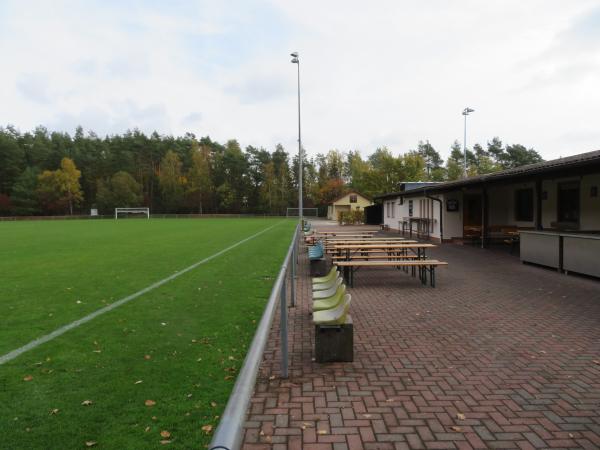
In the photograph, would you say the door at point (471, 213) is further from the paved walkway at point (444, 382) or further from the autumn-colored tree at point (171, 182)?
the autumn-colored tree at point (171, 182)

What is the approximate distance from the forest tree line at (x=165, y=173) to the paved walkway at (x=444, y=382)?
6403cm

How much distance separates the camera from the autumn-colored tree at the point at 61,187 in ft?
247

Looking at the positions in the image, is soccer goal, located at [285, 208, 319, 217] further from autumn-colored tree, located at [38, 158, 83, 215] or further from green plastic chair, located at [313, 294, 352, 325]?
green plastic chair, located at [313, 294, 352, 325]

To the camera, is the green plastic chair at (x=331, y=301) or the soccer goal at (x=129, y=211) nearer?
the green plastic chair at (x=331, y=301)

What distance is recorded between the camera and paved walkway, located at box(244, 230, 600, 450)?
10.7 ft

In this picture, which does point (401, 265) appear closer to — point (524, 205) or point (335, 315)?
point (335, 315)

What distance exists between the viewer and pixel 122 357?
500 centimetres

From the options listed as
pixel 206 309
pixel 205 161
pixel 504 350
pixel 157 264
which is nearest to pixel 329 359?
pixel 504 350

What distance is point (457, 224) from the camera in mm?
20094

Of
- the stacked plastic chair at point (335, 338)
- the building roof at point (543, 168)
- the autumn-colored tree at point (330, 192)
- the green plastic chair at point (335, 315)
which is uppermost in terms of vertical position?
the autumn-colored tree at point (330, 192)

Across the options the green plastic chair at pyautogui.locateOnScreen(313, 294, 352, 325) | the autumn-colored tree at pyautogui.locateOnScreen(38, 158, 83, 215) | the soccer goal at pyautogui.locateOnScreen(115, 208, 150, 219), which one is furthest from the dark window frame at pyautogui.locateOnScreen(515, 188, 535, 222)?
the autumn-colored tree at pyautogui.locateOnScreen(38, 158, 83, 215)

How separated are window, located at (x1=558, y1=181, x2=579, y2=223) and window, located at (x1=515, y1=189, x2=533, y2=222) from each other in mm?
2598

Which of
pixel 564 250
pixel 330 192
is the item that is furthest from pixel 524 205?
pixel 330 192

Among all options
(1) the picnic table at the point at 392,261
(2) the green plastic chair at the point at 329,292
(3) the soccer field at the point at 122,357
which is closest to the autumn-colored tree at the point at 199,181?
(3) the soccer field at the point at 122,357
